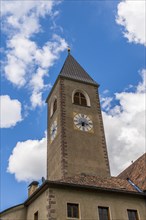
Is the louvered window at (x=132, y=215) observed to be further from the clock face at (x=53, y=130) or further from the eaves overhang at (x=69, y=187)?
the clock face at (x=53, y=130)

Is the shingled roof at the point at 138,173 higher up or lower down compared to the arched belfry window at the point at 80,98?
lower down

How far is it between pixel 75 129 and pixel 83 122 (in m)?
1.34

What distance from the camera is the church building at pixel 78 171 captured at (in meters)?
18.3

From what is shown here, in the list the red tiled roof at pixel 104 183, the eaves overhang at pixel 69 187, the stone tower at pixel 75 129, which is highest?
the stone tower at pixel 75 129

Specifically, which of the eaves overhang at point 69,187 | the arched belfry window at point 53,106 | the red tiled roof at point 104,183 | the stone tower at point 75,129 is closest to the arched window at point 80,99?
the stone tower at point 75,129

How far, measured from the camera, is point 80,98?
31078mm

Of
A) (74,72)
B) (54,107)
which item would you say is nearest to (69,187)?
(54,107)

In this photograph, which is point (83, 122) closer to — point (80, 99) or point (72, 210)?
point (80, 99)

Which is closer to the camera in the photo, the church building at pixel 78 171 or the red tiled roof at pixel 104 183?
the church building at pixel 78 171

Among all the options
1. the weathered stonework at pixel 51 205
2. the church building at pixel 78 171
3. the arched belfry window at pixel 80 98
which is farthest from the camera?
the arched belfry window at pixel 80 98

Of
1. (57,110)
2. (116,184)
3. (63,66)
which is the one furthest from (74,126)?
(63,66)

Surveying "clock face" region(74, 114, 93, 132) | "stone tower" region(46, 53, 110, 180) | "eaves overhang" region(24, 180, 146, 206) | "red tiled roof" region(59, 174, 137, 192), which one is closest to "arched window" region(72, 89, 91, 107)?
"stone tower" region(46, 53, 110, 180)

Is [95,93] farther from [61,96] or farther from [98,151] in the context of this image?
[98,151]

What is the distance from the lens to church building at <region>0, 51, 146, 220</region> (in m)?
18.3
